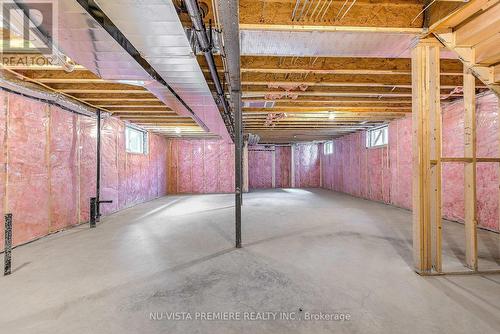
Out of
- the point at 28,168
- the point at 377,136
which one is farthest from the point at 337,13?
the point at 377,136

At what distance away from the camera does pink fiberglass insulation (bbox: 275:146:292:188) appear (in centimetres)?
1223

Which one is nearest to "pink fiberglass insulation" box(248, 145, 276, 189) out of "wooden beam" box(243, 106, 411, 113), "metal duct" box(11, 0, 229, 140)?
"wooden beam" box(243, 106, 411, 113)

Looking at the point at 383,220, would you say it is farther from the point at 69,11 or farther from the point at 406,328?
the point at 69,11

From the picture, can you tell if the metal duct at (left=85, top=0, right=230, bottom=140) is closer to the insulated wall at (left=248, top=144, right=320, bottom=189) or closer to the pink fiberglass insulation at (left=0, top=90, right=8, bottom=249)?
the pink fiberglass insulation at (left=0, top=90, right=8, bottom=249)

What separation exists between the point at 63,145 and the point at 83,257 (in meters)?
2.39

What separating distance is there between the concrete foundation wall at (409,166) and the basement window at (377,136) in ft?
0.72

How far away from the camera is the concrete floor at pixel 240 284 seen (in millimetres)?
1627

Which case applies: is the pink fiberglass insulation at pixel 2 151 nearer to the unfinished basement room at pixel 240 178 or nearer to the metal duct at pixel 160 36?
the unfinished basement room at pixel 240 178

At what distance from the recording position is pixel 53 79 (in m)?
3.22

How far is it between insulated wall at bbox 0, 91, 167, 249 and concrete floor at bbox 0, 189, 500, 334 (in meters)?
0.52

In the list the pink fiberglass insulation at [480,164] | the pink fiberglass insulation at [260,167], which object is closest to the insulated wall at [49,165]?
the pink fiberglass insulation at [260,167]

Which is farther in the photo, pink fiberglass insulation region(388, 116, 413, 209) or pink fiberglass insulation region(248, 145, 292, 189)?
pink fiberglass insulation region(248, 145, 292, 189)

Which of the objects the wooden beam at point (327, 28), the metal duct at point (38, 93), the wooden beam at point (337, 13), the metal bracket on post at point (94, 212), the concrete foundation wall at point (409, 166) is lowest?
the metal bracket on post at point (94, 212)

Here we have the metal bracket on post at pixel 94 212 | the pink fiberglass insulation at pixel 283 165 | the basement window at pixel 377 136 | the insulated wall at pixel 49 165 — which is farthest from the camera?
the pink fiberglass insulation at pixel 283 165
